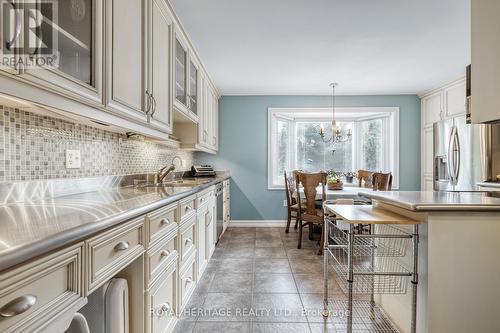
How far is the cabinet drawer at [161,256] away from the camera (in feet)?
4.31

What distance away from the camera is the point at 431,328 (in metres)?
1.38

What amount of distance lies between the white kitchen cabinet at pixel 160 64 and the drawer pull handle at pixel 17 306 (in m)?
1.40

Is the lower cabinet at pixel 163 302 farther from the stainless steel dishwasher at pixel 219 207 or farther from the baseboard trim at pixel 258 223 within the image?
→ the baseboard trim at pixel 258 223

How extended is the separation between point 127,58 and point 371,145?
15.5ft

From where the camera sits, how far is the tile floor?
6.15 feet

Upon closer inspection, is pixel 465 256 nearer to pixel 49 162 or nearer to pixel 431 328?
pixel 431 328

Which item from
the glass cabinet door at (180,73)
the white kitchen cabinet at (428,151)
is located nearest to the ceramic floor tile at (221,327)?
the glass cabinet door at (180,73)

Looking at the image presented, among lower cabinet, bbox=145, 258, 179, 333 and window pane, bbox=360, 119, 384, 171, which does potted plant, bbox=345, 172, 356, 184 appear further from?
lower cabinet, bbox=145, 258, 179, 333

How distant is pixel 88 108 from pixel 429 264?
1.85 metres

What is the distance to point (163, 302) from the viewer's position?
4.98 ft

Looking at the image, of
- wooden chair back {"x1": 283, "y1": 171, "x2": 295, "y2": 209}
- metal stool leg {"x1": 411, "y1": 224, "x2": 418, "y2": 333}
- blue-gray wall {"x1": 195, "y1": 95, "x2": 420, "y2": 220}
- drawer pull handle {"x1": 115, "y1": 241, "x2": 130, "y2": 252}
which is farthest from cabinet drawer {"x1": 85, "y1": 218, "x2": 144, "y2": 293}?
blue-gray wall {"x1": 195, "y1": 95, "x2": 420, "y2": 220}

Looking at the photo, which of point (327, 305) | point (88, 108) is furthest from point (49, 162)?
point (327, 305)

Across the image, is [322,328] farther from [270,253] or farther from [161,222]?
[270,253]

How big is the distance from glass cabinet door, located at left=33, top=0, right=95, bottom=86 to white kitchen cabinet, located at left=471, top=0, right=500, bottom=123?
1958mm
